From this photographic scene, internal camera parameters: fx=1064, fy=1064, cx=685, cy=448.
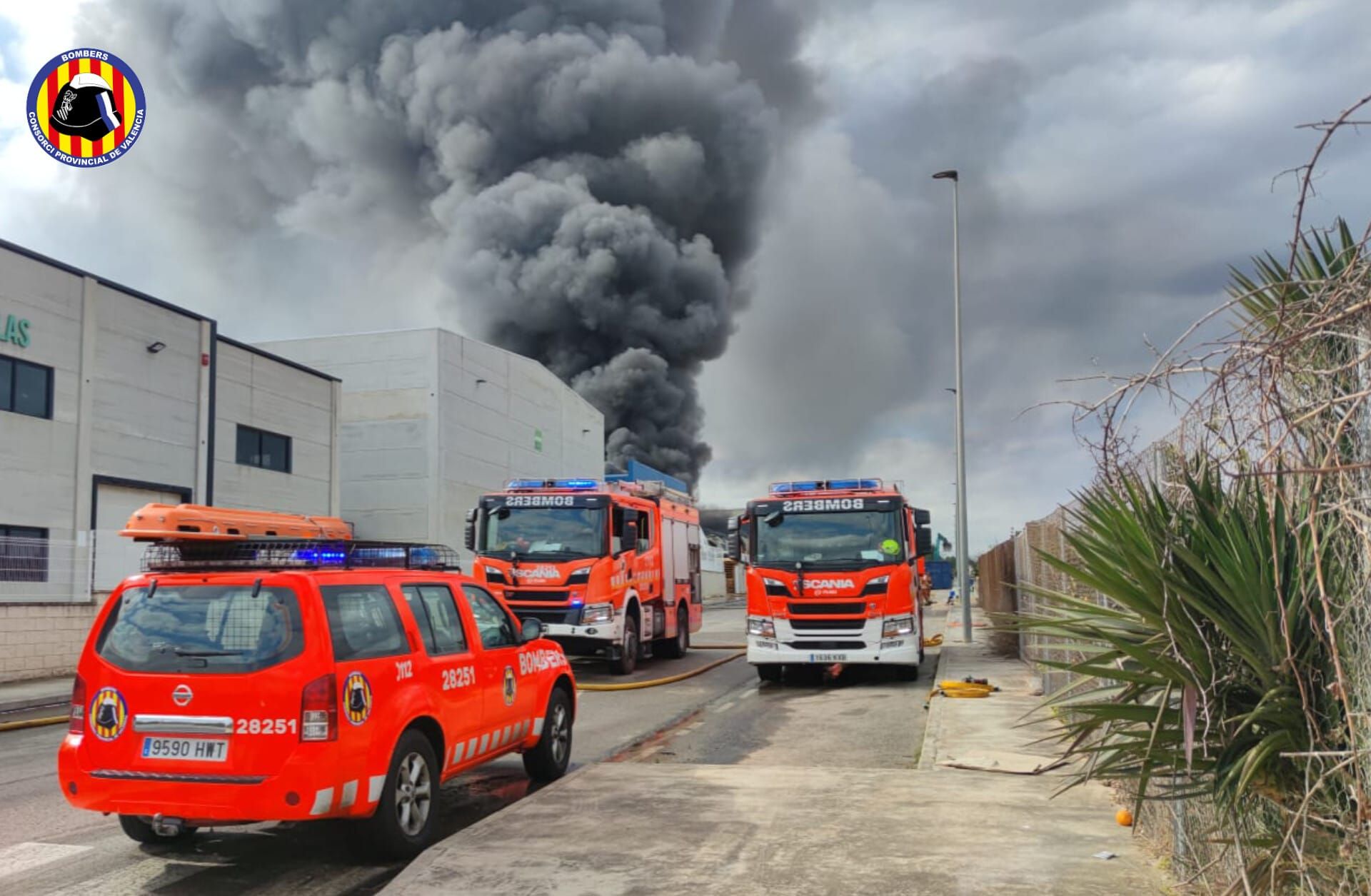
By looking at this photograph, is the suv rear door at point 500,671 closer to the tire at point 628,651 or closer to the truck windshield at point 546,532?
the truck windshield at point 546,532

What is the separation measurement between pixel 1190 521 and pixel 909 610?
9.83m

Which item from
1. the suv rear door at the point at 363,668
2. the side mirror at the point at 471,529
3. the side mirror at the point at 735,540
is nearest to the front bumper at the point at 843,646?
the side mirror at the point at 735,540

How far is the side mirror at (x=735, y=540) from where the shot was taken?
14.3 meters

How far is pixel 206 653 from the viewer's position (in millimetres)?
5402

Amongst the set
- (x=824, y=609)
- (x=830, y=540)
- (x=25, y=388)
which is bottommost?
(x=824, y=609)

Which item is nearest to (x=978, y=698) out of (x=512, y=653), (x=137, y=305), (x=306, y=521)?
(x=512, y=653)

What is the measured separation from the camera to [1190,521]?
391 centimetres

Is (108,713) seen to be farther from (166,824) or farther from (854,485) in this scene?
(854,485)

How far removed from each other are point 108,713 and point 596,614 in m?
9.73

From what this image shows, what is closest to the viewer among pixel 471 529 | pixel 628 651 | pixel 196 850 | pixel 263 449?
pixel 196 850

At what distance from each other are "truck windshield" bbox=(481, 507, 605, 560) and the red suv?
8.96m

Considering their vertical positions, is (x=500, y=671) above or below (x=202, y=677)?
below

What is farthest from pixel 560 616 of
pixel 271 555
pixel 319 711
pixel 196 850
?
pixel 319 711

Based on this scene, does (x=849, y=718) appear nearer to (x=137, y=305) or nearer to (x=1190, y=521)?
(x=1190, y=521)
